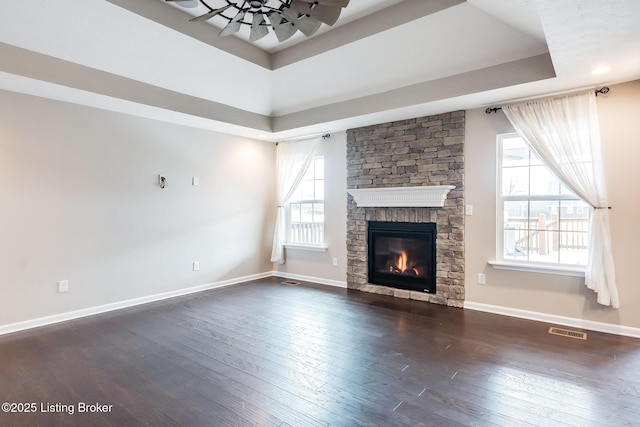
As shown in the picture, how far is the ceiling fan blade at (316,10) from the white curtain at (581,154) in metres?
2.76

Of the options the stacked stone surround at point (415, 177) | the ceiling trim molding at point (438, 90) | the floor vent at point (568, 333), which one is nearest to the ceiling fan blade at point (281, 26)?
the ceiling trim molding at point (438, 90)

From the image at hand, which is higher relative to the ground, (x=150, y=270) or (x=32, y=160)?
(x=32, y=160)

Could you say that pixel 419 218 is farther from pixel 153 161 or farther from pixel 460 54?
pixel 153 161

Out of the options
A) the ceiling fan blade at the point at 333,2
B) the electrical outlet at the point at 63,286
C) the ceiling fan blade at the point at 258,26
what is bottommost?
the electrical outlet at the point at 63,286

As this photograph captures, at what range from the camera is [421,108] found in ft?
13.8

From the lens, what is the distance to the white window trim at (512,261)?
3.66 meters

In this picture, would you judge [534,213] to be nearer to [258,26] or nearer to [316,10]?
[316,10]

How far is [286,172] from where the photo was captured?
6.14 meters

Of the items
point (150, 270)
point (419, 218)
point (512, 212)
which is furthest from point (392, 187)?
point (150, 270)

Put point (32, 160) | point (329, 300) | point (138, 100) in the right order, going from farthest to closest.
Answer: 1. point (329, 300)
2. point (138, 100)
3. point (32, 160)

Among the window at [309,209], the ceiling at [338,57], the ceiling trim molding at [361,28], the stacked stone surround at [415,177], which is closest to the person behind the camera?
the ceiling at [338,57]

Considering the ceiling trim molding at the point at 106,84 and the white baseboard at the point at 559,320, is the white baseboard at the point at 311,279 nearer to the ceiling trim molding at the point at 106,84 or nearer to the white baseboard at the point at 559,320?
the white baseboard at the point at 559,320

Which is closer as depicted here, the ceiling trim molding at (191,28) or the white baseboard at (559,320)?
the ceiling trim molding at (191,28)

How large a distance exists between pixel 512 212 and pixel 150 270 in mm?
4812
